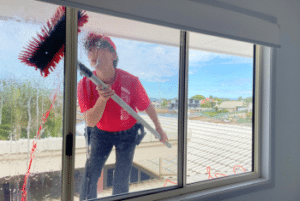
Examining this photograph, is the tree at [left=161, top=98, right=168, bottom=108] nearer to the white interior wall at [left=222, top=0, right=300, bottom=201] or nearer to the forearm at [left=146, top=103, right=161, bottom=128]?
the forearm at [left=146, top=103, right=161, bottom=128]

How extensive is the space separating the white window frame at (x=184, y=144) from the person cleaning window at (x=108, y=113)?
0.27 feet

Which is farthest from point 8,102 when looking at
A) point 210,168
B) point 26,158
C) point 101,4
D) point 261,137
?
point 261,137

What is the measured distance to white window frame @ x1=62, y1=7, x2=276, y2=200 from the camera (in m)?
1.12

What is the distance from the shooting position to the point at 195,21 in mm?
→ 1328

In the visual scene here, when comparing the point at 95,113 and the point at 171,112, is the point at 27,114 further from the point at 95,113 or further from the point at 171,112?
the point at 171,112

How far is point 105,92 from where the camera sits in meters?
1.26

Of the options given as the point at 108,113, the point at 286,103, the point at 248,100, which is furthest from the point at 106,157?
the point at 286,103

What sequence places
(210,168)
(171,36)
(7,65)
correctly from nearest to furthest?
1. (7,65)
2. (171,36)
3. (210,168)

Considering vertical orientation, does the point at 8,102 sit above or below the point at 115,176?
above

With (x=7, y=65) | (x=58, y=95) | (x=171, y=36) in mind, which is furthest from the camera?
(x=171, y=36)

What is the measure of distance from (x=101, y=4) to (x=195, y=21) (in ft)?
1.96

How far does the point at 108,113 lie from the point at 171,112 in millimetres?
439

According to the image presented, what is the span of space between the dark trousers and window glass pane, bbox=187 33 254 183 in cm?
45

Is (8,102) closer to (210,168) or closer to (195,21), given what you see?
(195,21)
